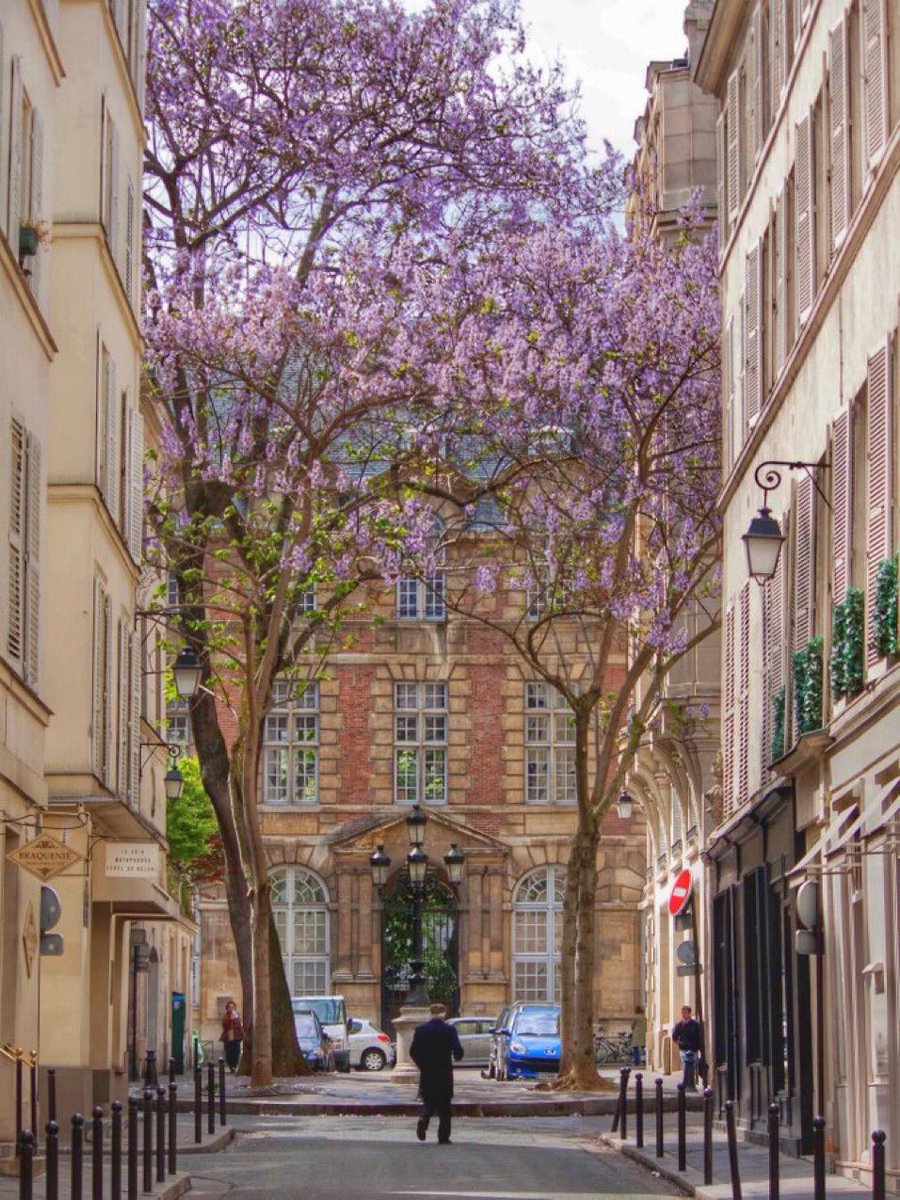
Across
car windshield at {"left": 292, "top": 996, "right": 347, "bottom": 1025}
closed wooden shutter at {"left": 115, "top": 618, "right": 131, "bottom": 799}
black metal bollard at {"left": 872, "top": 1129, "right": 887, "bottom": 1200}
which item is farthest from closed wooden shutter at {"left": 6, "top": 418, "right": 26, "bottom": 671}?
car windshield at {"left": 292, "top": 996, "right": 347, "bottom": 1025}

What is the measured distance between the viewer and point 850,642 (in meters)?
21.0

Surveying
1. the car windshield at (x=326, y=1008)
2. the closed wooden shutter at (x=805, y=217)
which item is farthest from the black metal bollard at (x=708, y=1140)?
the car windshield at (x=326, y=1008)

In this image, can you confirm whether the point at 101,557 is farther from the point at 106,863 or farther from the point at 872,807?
the point at 872,807

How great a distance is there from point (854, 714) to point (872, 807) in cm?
163

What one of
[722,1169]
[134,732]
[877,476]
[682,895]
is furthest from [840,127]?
[682,895]

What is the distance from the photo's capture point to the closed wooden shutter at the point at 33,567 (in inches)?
859

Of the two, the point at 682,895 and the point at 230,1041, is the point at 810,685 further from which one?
→ the point at 230,1041

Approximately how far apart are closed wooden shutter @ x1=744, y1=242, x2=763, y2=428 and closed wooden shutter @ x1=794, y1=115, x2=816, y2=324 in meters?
2.94

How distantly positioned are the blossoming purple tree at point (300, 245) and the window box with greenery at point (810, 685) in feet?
45.8

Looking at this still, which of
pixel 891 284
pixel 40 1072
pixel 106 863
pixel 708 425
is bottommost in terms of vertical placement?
pixel 40 1072

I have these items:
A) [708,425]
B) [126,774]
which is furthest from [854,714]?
[708,425]

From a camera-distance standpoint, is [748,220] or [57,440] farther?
[748,220]

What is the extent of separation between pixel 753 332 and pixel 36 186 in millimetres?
9633

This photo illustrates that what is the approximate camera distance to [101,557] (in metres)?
28.6
